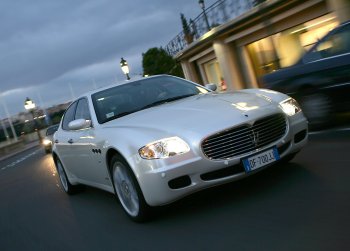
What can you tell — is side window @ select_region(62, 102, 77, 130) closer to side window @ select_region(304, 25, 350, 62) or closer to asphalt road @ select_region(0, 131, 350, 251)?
asphalt road @ select_region(0, 131, 350, 251)

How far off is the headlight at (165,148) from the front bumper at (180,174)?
47mm

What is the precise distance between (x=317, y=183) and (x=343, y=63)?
2446 millimetres

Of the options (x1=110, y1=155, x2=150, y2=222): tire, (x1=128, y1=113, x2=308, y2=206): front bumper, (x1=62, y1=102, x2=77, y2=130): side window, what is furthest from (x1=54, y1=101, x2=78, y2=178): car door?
(x1=128, y1=113, x2=308, y2=206): front bumper

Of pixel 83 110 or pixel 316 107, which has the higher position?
pixel 83 110

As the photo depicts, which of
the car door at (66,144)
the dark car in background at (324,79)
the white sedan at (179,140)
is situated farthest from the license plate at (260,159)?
the car door at (66,144)

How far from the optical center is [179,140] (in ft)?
15.6

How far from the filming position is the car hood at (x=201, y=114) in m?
4.89

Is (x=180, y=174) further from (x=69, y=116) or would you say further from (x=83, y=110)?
(x=69, y=116)

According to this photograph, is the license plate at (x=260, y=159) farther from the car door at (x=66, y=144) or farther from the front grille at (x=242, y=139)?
the car door at (x=66, y=144)

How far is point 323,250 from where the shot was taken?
3.36 metres

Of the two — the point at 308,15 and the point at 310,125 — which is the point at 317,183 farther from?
the point at 308,15

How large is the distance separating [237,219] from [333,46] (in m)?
3.65

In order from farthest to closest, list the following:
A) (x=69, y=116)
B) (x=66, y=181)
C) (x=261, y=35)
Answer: (x=261, y=35) < (x=66, y=181) < (x=69, y=116)

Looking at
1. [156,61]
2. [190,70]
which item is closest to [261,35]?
[190,70]
